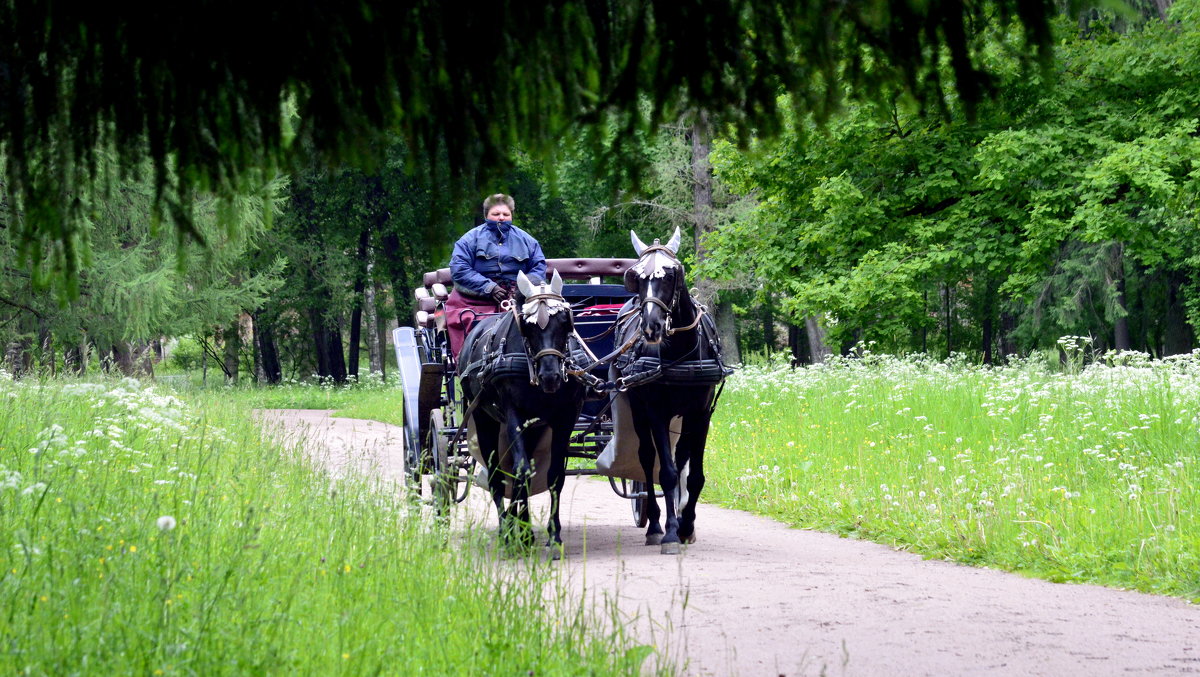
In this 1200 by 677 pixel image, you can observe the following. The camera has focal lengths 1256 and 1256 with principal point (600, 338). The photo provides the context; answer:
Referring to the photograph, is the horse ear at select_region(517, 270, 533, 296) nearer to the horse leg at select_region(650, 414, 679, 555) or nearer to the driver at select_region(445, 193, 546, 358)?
the driver at select_region(445, 193, 546, 358)

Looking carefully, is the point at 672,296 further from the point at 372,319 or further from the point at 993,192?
the point at 372,319

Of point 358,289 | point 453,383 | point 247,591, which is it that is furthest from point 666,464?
point 358,289

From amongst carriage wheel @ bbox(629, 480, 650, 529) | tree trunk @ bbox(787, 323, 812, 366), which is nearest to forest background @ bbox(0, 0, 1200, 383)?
carriage wheel @ bbox(629, 480, 650, 529)

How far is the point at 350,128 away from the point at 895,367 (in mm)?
13092

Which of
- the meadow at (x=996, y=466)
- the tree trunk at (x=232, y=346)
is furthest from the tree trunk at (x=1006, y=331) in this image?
the tree trunk at (x=232, y=346)

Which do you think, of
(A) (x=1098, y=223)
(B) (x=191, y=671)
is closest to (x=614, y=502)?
(B) (x=191, y=671)

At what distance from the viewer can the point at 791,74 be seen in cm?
343

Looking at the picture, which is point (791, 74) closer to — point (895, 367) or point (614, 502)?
point (614, 502)

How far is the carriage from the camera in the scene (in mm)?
8852

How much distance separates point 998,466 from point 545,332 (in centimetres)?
368

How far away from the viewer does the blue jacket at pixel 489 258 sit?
8.81 meters

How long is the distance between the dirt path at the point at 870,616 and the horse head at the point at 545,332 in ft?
3.62

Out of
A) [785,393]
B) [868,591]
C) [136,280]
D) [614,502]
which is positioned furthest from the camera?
[136,280]

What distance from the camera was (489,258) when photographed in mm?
8891
